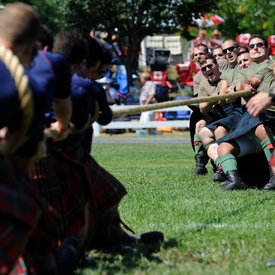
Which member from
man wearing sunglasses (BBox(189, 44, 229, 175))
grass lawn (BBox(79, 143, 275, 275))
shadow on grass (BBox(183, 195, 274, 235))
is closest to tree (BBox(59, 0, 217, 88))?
man wearing sunglasses (BBox(189, 44, 229, 175))

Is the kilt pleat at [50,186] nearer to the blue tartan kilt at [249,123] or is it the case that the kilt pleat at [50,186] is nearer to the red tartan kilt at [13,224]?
the red tartan kilt at [13,224]

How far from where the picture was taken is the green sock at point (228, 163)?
961cm

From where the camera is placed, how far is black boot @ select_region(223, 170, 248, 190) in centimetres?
949

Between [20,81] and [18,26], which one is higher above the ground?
[18,26]

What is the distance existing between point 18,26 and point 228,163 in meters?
5.62

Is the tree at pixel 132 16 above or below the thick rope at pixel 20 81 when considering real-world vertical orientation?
below

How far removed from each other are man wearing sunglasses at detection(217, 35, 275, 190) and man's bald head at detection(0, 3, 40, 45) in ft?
17.9

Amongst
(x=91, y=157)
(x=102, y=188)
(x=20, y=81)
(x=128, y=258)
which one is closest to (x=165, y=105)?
(x=91, y=157)

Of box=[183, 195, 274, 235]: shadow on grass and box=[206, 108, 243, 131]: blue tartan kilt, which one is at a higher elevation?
box=[183, 195, 274, 235]: shadow on grass

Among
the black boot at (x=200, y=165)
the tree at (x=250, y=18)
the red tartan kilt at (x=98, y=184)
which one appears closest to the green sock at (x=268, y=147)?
the black boot at (x=200, y=165)

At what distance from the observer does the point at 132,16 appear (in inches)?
1230

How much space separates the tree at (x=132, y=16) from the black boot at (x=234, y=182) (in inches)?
836

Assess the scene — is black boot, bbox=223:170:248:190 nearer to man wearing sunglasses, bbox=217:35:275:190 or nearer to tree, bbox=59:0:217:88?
man wearing sunglasses, bbox=217:35:275:190

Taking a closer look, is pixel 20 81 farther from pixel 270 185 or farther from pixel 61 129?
pixel 270 185
